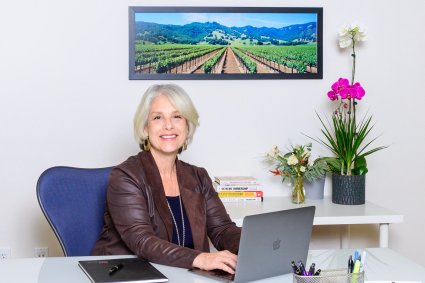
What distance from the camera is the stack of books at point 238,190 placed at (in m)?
3.47

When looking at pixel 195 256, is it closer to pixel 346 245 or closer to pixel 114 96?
pixel 114 96

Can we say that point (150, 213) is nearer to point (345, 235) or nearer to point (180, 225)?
point (180, 225)

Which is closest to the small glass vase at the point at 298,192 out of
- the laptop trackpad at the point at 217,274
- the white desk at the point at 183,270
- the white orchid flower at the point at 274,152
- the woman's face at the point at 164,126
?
the white orchid flower at the point at 274,152

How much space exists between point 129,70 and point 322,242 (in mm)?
1562

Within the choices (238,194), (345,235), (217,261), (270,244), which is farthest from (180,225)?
(345,235)

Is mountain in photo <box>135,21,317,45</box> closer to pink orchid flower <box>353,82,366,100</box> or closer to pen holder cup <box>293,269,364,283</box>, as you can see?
pink orchid flower <box>353,82,366,100</box>

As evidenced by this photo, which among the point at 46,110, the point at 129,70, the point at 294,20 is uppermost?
the point at 294,20

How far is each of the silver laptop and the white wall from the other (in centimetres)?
178

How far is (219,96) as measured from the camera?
3639 millimetres

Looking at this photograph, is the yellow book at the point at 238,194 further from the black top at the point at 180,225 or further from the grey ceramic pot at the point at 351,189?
the black top at the point at 180,225

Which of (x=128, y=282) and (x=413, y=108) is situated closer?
(x=128, y=282)

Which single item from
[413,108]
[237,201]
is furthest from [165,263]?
[413,108]

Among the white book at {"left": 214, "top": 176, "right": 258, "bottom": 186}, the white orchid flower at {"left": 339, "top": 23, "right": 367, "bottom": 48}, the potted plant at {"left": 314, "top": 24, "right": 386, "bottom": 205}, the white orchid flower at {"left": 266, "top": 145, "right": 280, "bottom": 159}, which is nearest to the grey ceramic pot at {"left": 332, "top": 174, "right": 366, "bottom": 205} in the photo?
the potted plant at {"left": 314, "top": 24, "right": 386, "bottom": 205}

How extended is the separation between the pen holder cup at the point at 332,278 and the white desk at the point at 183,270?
0.87 ft
